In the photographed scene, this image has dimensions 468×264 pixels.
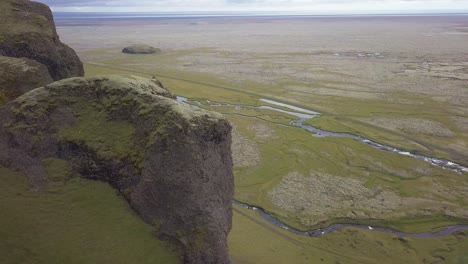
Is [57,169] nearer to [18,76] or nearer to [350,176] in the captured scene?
[18,76]

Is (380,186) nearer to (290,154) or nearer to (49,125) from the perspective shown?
(290,154)

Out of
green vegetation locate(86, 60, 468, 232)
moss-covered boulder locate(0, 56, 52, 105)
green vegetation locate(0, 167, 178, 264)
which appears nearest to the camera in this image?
green vegetation locate(0, 167, 178, 264)

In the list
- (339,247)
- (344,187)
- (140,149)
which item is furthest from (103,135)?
(344,187)

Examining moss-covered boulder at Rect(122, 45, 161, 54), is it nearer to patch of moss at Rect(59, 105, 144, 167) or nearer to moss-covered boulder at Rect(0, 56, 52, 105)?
moss-covered boulder at Rect(0, 56, 52, 105)

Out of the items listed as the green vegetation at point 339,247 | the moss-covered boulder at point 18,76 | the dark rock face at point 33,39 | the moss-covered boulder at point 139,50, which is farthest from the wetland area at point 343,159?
the moss-covered boulder at point 139,50

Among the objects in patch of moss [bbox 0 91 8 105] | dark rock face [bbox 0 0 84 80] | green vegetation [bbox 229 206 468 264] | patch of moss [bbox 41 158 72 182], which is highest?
dark rock face [bbox 0 0 84 80]

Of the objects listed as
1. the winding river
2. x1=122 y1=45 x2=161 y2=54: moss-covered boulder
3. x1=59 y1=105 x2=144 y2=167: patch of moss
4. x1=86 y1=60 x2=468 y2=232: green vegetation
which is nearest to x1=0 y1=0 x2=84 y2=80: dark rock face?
x1=59 y1=105 x2=144 y2=167: patch of moss
